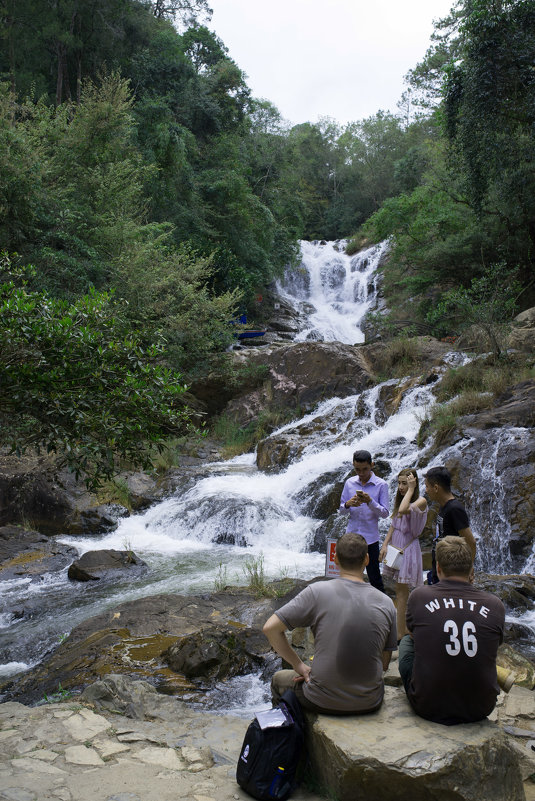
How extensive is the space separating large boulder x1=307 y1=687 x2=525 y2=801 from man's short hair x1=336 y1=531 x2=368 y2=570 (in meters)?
0.78

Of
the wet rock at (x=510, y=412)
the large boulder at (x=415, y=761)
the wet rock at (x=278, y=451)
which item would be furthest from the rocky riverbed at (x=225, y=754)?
the wet rock at (x=278, y=451)

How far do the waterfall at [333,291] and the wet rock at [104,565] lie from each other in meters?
15.8

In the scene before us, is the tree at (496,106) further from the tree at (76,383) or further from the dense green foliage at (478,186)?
the tree at (76,383)

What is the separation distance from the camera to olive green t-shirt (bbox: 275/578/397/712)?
303 cm

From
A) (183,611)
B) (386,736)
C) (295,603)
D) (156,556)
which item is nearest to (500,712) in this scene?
(386,736)

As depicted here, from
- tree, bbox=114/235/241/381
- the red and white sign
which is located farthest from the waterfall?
the red and white sign

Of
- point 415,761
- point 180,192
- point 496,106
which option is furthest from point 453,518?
point 180,192

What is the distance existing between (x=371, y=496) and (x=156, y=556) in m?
5.83

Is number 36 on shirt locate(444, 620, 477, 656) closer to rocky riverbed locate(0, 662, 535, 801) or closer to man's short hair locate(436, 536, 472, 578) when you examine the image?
man's short hair locate(436, 536, 472, 578)

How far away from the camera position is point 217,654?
5199mm

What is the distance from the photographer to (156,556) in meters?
10.1

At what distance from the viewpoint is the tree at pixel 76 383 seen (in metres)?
4.64

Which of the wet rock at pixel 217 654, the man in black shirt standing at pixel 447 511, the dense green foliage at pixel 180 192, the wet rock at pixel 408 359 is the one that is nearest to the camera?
the man in black shirt standing at pixel 447 511

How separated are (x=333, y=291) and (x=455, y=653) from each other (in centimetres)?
2602
